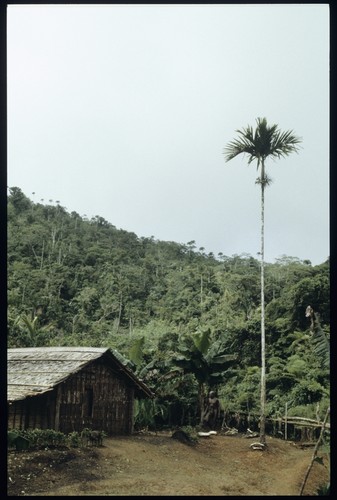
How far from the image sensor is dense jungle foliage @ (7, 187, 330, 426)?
13352 millimetres

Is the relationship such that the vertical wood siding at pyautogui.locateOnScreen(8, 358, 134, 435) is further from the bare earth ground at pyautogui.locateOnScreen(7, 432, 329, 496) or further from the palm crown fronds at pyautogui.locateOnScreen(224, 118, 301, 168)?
the palm crown fronds at pyautogui.locateOnScreen(224, 118, 301, 168)

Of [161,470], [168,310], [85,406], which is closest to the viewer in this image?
[161,470]

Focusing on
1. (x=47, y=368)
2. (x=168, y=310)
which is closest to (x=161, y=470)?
(x=47, y=368)

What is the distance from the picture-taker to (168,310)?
930 inches

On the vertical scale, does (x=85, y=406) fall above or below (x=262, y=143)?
below

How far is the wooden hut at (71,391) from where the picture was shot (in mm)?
9742

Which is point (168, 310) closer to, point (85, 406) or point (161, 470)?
point (85, 406)

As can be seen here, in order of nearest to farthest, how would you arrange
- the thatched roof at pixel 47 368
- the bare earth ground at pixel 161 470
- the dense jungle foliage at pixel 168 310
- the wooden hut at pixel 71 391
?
the bare earth ground at pixel 161 470 → the thatched roof at pixel 47 368 → the wooden hut at pixel 71 391 → the dense jungle foliage at pixel 168 310

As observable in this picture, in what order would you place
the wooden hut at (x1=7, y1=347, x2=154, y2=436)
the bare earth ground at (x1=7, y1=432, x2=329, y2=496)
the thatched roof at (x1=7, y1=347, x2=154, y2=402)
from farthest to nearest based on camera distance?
the wooden hut at (x1=7, y1=347, x2=154, y2=436)
the thatched roof at (x1=7, y1=347, x2=154, y2=402)
the bare earth ground at (x1=7, y1=432, x2=329, y2=496)

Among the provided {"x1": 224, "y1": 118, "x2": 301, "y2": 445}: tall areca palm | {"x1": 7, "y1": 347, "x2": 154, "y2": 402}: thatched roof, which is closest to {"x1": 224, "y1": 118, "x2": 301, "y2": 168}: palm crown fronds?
{"x1": 224, "y1": 118, "x2": 301, "y2": 445}: tall areca palm

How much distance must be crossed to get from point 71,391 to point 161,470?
2493 millimetres

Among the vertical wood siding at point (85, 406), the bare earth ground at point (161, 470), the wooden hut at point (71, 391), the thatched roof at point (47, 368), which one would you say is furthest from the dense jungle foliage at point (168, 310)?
the thatched roof at point (47, 368)

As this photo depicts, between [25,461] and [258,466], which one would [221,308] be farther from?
[25,461]

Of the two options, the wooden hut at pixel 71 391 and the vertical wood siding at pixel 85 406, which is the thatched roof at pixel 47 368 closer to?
the wooden hut at pixel 71 391
